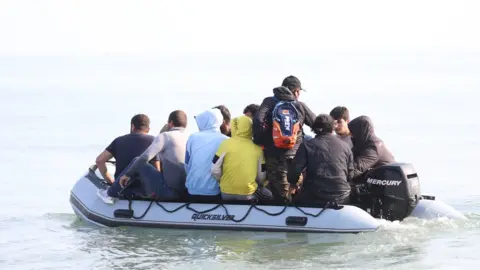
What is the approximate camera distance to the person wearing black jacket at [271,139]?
10.3 m

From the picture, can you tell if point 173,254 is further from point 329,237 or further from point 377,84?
point 377,84

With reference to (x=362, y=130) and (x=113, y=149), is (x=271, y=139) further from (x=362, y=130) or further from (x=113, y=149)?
(x=113, y=149)

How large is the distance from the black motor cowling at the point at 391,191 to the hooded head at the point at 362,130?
336 mm

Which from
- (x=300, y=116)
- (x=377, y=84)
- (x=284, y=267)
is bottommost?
(x=284, y=267)

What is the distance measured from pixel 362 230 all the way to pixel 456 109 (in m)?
15.1

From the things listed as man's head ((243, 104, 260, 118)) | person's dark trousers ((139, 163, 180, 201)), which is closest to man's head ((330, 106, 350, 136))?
man's head ((243, 104, 260, 118))

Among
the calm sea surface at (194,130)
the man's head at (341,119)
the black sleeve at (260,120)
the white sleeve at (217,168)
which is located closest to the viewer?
the calm sea surface at (194,130)

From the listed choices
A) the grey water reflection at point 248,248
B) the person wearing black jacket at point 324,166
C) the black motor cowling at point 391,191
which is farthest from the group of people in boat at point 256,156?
the grey water reflection at point 248,248

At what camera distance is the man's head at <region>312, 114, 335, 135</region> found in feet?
33.0

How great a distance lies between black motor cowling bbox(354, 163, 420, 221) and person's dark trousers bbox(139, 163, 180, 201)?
196cm

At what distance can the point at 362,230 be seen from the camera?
1023 centimetres

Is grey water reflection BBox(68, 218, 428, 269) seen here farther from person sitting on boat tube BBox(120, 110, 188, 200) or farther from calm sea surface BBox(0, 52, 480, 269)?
person sitting on boat tube BBox(120, 110, 188, 200)

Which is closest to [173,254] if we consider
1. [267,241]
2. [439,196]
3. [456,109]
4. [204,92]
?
[267,241]

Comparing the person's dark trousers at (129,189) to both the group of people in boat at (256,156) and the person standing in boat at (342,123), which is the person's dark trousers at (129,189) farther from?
the person standing in boat at (342,123)
